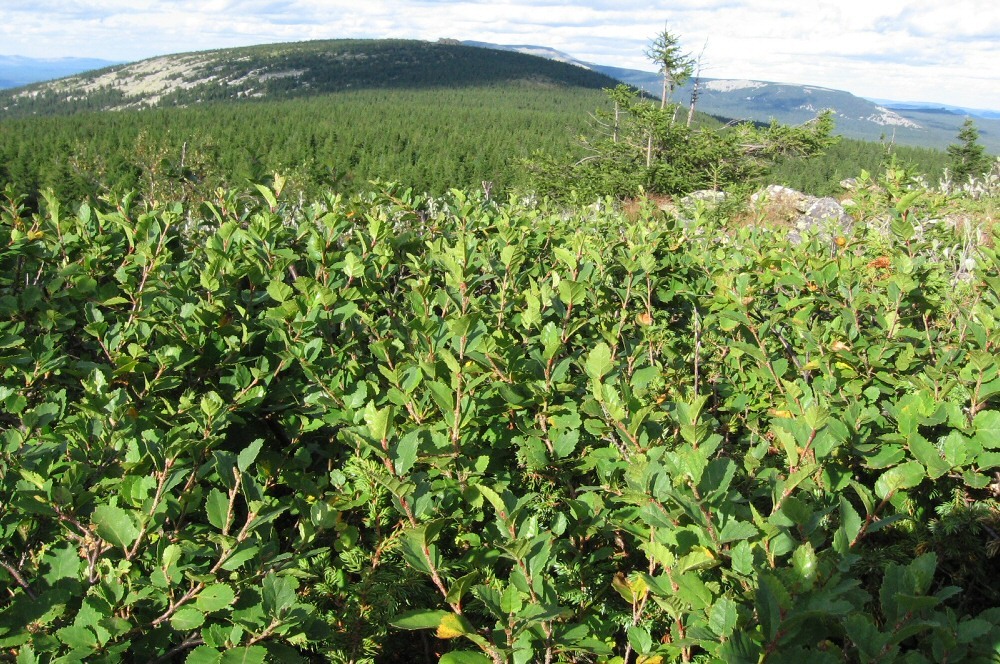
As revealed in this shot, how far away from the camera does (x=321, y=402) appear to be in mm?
1812

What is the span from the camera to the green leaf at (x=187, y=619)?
114 centimetres

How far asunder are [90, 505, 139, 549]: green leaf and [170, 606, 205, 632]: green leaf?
0.62ft

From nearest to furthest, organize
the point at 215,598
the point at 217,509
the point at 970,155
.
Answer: the point at 215,598 < the point at 217,509 < the point at 970,155

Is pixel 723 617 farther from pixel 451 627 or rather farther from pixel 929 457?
pixel 929 457

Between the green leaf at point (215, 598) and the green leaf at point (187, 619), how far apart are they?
2 cm

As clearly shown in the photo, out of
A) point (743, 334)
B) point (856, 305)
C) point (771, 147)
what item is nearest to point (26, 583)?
point (743, 334)

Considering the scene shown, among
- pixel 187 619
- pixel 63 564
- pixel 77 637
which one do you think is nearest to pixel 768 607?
pixel 187 619

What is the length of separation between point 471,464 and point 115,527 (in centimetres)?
81

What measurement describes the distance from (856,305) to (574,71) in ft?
657

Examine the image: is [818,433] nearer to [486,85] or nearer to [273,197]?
[273,197]

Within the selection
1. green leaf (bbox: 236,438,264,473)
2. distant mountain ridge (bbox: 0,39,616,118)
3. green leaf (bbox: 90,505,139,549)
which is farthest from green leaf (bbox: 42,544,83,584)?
distant mountain ridge (bbox: 0,39,616,118)

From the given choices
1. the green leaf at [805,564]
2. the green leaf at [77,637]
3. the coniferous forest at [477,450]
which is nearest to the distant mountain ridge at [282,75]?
the coniferous forest at [477,450]

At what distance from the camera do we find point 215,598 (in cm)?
114

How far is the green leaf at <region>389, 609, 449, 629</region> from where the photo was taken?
1102mm
